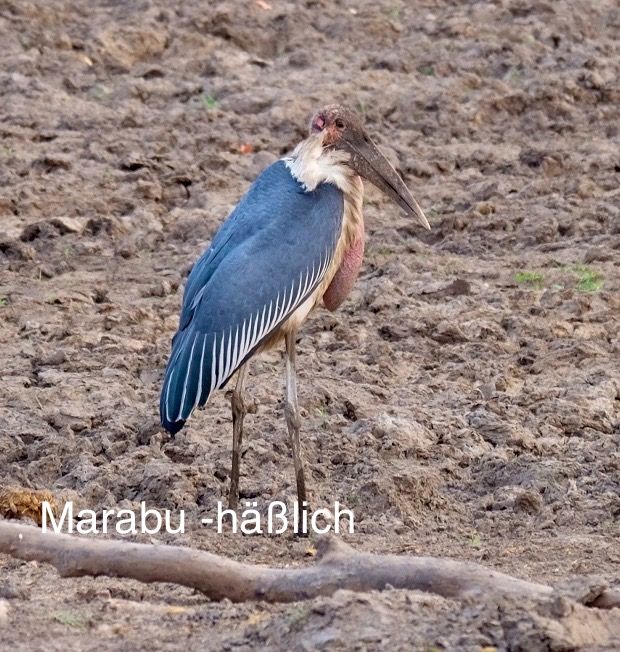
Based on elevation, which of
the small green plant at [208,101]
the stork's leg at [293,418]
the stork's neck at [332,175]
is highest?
the small green plant at [208,101]

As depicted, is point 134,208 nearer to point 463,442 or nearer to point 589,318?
point 589,318

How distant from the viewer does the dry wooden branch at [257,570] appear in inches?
197

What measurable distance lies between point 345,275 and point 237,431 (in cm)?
79

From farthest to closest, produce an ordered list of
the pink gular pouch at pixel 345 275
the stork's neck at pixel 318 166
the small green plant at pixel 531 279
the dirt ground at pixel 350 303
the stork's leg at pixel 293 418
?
the small green plant at pixel 531 279 < the pink gular pouch at pixel 345 275 < the stork's neck at pixel 318 166 < the stork's leg at pixel 293 418 < the dirt ground at pixel 350 303

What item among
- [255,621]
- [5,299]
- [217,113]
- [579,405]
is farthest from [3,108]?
[255,621]

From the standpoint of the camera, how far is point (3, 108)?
38.0ft

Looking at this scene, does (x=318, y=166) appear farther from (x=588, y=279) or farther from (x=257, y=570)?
(x=588, y=279)

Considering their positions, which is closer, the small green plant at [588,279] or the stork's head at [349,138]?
the stork's head at [349,138]

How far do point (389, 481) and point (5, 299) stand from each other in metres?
2.91

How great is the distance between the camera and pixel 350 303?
9.06 meters

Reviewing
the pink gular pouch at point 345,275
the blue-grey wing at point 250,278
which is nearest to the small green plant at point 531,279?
the pink gular pouch at point 345,275

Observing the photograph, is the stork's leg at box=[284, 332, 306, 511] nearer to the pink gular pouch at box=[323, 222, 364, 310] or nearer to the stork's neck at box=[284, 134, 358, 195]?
the pink gular pouch at box=[323, 222, 364, 310]

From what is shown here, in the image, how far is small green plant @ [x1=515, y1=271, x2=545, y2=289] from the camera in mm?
9348

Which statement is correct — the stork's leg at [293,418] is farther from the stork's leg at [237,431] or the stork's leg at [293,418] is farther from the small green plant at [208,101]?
the small green plant at [208,101]
